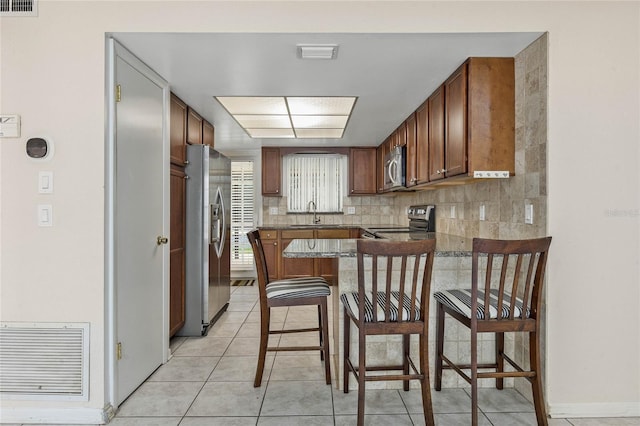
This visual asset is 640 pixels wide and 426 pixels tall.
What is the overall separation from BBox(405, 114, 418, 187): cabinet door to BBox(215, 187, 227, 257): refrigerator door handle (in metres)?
1.92

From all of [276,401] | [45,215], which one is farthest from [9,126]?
[276,401]

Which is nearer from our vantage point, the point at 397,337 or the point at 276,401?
the point at 276,401

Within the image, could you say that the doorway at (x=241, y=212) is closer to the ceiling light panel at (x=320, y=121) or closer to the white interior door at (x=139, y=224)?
the ceiling light panel at (x=320, y=121)

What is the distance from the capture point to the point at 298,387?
240 cm

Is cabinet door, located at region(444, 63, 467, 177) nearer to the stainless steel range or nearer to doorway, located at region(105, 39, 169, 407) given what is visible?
the stainless steel range

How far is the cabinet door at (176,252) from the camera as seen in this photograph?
3.05 meters

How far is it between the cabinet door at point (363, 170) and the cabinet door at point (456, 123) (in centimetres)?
294

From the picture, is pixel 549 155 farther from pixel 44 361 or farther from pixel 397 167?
pixel 44 361

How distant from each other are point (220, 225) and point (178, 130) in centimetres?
101

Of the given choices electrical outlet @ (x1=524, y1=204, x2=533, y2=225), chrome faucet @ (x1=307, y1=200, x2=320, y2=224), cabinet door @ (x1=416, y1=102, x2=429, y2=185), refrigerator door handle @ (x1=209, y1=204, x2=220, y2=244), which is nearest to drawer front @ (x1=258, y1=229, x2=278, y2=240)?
chrome faucet @ (x1=307, y1=200, x2=320, y2=224)

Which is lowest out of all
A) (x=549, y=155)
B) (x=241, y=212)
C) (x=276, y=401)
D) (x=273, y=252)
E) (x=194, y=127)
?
(x=276, y=401)

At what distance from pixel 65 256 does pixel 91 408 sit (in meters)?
0.84

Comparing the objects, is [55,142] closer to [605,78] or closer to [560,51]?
[560,51]

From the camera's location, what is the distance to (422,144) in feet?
11.1
